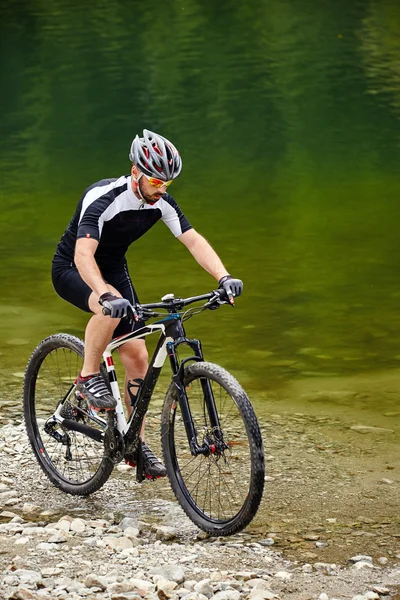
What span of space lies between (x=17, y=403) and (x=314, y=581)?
12.4ft

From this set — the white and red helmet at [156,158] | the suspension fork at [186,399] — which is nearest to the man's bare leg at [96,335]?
the suspension fork at [186,399]

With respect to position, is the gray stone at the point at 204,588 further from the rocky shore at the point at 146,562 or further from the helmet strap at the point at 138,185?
the helmet strap at the point at 138,185

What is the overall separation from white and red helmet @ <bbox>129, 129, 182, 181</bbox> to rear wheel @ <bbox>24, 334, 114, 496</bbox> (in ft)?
4.26

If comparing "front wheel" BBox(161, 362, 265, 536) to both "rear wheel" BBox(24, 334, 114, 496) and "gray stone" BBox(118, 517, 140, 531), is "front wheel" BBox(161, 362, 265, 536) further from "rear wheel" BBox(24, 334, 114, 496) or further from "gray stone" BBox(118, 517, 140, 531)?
"rear wheel" BBox(24, 334, 114, 496)

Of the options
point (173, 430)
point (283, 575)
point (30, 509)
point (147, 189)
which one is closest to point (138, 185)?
point (147, 189)

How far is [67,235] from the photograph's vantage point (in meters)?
6.98

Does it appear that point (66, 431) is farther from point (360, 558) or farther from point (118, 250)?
point (360, 558)

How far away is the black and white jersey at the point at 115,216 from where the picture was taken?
6523mm

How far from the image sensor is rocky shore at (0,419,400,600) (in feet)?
18.2

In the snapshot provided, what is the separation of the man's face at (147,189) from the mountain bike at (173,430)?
0.58 metres

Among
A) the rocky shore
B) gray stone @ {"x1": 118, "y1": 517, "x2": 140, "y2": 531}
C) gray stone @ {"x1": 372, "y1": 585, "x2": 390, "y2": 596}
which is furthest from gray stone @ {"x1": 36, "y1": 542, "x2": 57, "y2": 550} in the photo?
gray stone @ {"x1": 372, "y1": 585, "x2": 390, "y2": 596}

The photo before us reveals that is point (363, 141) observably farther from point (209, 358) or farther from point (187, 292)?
point (209, 358)

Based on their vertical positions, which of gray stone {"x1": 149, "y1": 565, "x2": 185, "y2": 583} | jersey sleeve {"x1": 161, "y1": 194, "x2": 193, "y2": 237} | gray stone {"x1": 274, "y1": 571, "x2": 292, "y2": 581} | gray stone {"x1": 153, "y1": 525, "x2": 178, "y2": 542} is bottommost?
gray stone {"x1": 153, "y1": 525, "x2": 178, "y2": 542}

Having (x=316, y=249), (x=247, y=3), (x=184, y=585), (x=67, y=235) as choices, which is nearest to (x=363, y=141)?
(x=316, y=249)
